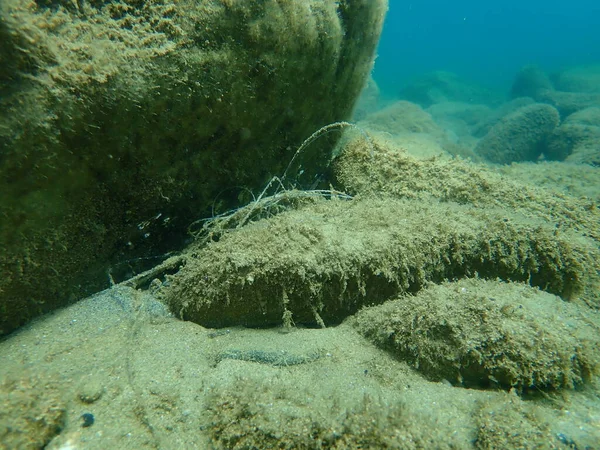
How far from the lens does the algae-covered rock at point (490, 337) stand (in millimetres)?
2080

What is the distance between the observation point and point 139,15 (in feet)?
7.56

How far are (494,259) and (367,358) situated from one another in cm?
151

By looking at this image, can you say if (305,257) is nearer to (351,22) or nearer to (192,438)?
(192,438)

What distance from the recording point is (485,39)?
263 ft

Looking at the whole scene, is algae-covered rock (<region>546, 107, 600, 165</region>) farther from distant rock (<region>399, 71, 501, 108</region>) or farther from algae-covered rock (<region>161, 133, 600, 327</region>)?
distant rock (<region>399, 71, 501, 108</region>)

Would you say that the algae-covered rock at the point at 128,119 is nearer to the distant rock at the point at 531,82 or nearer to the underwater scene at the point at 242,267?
the underwater scene at the point at 242,267

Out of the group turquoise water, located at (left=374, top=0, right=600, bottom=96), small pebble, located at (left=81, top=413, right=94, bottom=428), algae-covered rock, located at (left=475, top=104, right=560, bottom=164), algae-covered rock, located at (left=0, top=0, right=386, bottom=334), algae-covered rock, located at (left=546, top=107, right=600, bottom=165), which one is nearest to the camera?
small pebble, located at (left=81, top=413, right=94, bottom=428)

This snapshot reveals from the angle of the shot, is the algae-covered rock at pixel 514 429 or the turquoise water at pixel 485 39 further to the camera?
the turquoise water at pixel 485 39

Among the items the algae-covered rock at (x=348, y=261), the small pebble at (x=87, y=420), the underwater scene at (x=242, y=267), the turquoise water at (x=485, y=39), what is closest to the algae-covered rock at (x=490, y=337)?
the underwater scene at (x=242, y=267)

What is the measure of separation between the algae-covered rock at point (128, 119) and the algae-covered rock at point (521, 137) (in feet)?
32.5

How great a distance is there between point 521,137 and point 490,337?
38.0 ft

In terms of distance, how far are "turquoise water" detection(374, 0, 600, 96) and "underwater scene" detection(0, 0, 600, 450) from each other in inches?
1347

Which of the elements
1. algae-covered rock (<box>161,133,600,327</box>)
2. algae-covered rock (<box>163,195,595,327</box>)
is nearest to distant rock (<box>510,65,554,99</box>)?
algae-covered rock (<box>161,133,600,327</box>)

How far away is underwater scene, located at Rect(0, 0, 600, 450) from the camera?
175cm
